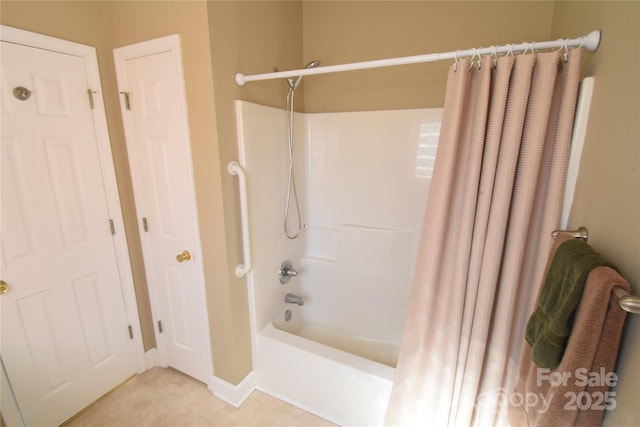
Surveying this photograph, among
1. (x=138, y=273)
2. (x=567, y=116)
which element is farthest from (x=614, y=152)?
Result: (x=138, y=273)

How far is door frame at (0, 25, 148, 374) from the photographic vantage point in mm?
1349

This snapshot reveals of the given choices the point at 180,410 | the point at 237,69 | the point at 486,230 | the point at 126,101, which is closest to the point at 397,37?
the point at 237,69

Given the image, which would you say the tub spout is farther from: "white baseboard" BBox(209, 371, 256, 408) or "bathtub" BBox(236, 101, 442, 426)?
"white baseboard" BBox(209, 371, 256, 408)

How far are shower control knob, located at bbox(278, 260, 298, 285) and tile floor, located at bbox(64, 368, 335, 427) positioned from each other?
752mm

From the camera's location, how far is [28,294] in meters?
1.44

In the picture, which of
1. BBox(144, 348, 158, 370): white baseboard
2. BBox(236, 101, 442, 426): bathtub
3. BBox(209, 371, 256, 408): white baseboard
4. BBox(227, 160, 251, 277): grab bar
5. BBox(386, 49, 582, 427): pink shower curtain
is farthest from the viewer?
BBox(144, 348, 158, 370): white baseboard

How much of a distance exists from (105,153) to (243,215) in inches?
37.0

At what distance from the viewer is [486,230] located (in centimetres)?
110

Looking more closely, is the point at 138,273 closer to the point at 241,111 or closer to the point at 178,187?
the point at 178,187

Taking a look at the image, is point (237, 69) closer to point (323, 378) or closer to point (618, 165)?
point (618, 165)

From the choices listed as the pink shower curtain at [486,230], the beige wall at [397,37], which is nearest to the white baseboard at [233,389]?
the pink shower curtain at [486,230]

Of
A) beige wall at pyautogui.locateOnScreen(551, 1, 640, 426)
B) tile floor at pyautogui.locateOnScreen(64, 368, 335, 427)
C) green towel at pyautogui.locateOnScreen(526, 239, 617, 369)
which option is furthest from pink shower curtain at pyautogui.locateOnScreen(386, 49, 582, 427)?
tile floor at pyautogui.locateOnScreen(64, 368, 335, 427)

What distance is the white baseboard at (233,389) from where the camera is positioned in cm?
179

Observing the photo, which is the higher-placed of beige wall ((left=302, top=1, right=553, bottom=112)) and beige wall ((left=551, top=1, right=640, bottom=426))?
beige wall ((left=302, top=1, right=553, bottom=112))
